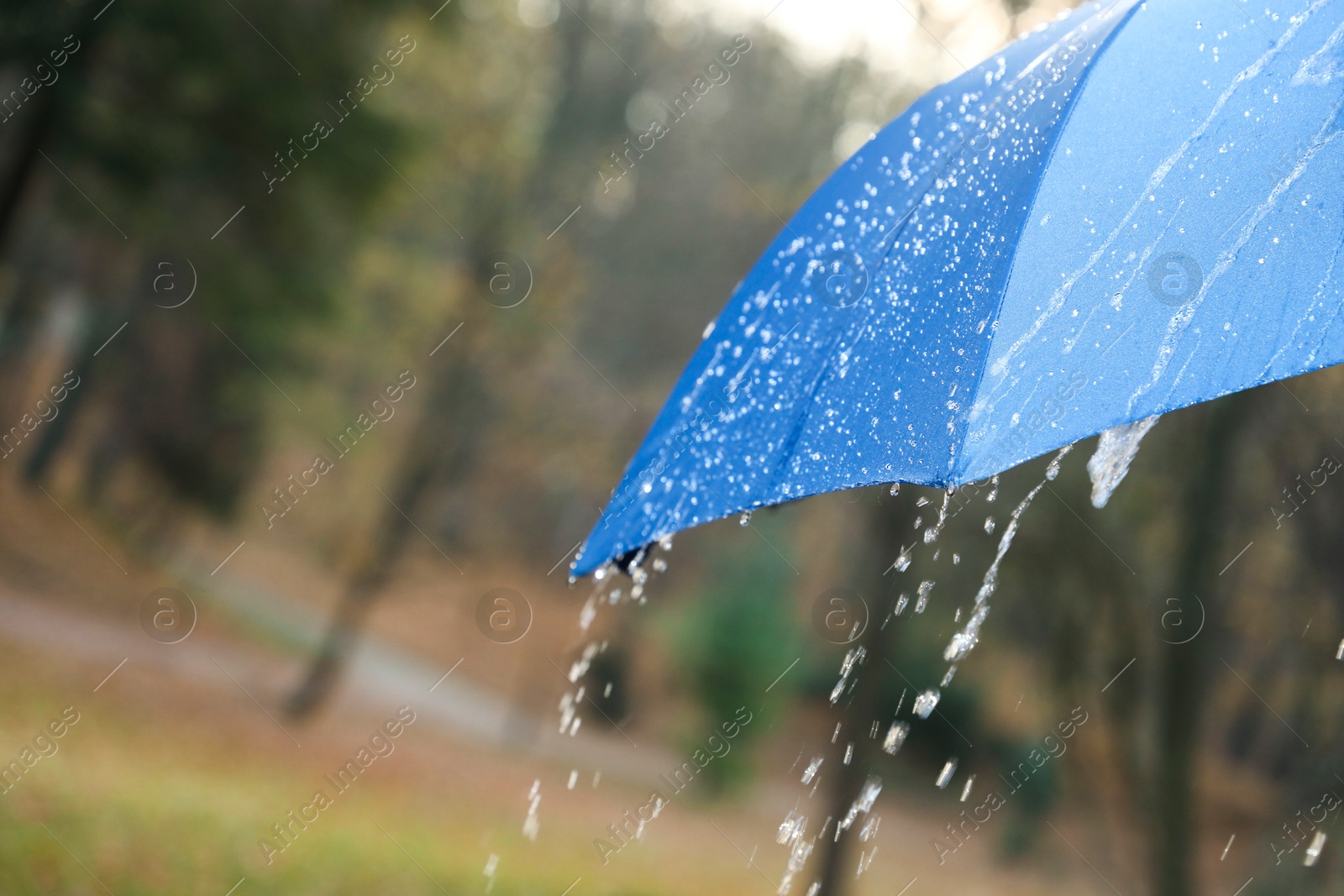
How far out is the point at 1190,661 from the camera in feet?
18.0

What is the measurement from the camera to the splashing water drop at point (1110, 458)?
1.68 metres

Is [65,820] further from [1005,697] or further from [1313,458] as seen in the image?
[1005,697]

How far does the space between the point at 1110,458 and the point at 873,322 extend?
46 cm

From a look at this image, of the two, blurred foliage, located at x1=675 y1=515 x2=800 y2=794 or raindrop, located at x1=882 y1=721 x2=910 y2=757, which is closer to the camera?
raindrop, located at x1=882 y1=721 x2=910 y2=757

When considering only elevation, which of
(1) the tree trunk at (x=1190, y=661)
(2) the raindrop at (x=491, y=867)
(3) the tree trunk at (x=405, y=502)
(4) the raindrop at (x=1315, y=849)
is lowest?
(4) the raindrop at (x=1315, y=849)

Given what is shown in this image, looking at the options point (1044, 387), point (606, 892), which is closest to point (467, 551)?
point (606, 892)

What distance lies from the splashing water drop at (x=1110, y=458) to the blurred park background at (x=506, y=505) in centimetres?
227

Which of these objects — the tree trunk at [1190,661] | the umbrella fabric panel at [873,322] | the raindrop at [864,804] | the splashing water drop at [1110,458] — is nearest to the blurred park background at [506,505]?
the tree trunk at [1190,661]

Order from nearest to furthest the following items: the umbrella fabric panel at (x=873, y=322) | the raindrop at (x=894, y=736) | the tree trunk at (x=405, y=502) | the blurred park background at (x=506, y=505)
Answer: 1. the umbrella fabric panel at (x=873, y=322)
2. the raindrop at (x=894, y=736)
3. the blurred park background at (x=506, y=505)
4. the tree trunk at (x=405, y=502)

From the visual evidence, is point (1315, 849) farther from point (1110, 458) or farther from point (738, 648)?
point (738, 648)

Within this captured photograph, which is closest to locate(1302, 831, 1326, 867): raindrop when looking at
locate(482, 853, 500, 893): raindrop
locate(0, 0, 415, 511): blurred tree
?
locate(482, 853, 500, 893): raindrop

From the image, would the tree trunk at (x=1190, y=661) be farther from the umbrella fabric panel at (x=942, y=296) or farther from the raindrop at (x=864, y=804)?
the umbrella fabric panel at (x=942, y=296)

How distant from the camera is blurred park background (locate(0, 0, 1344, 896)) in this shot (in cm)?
627

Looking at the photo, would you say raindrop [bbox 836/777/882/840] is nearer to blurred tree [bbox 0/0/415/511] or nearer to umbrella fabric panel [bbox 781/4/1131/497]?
umbrella fabric panel [bbox 781/4/1131/497]
